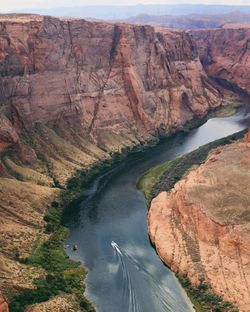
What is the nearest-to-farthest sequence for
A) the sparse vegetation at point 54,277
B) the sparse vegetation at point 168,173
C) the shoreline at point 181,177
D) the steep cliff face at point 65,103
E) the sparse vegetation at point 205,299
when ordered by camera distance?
the sparse vegetation at point 54,277
the sparse vegetation at point 205,299
the shoreline at point 181,177
the steep cliff face at point 65,103
the sparse vegetation at point 168,173

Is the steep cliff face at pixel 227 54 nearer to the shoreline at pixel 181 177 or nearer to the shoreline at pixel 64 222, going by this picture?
the shoreline at pixel 181 177

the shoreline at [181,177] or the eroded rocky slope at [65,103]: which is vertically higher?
the eroded rocky slope at [65,103]

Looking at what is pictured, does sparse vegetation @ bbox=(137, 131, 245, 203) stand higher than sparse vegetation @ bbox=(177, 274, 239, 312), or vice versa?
sparse vegetation @ bbox=(177, 274, 239, 312)

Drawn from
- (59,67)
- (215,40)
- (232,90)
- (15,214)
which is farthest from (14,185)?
(215,40)

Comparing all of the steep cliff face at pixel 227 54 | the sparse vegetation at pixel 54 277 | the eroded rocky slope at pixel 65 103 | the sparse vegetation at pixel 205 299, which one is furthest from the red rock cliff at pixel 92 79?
the sparse vegetation at pixel 205 299

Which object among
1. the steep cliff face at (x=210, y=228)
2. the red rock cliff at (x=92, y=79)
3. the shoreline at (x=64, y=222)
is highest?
the red rock cliff at (x=92, y=79)

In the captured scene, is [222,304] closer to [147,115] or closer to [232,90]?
[147,115]

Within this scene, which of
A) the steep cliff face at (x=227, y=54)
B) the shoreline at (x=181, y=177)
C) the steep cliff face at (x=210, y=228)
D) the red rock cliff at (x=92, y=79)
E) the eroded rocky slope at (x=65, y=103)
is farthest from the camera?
the steep cliff face at (x=227, y=54)

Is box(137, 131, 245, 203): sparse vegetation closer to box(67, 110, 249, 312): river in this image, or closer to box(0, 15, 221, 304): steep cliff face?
box(67, 110, 249, 312): river

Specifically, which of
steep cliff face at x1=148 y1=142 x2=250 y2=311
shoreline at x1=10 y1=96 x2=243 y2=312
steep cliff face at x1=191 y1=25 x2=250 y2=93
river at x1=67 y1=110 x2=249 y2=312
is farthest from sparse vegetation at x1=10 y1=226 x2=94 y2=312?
steep cliff face at x1=191 y1=25 x2=250 y2=93
